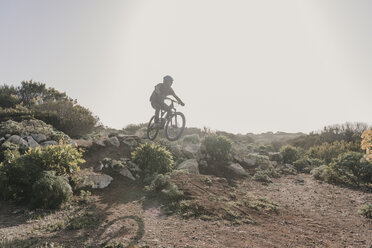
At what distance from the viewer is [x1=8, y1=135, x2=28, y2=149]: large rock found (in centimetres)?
860

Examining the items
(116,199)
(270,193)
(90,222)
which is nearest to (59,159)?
(116,199)

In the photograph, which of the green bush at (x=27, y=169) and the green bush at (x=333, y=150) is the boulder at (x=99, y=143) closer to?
the green bush at (x=27, y=169)

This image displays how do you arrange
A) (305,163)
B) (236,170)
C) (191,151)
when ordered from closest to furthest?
(236,170) → (191,151) → (305,163)

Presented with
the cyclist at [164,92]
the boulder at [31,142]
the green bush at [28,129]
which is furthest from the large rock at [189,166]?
the boulder at [31,142]

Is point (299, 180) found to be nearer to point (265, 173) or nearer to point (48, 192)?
point (265, 173)

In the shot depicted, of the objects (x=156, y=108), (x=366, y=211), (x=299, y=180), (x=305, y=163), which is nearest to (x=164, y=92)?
(x=156, y=108)

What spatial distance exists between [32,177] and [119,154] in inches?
185

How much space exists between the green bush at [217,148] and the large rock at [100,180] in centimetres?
644

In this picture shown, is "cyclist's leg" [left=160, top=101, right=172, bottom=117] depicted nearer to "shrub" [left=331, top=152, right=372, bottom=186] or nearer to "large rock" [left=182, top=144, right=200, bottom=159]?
"large rock" [left=182, top=144, right=200, bottom=159]

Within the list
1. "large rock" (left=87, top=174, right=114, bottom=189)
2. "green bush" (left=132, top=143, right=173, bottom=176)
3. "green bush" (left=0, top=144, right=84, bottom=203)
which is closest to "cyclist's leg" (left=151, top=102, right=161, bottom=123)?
"green bush" (left=132, top=143, right=173, bottom=176)

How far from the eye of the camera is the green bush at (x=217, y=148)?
41.6ft

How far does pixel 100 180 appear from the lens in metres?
8.20

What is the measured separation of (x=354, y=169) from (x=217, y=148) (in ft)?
24.2

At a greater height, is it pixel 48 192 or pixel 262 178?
pixel 48 192
